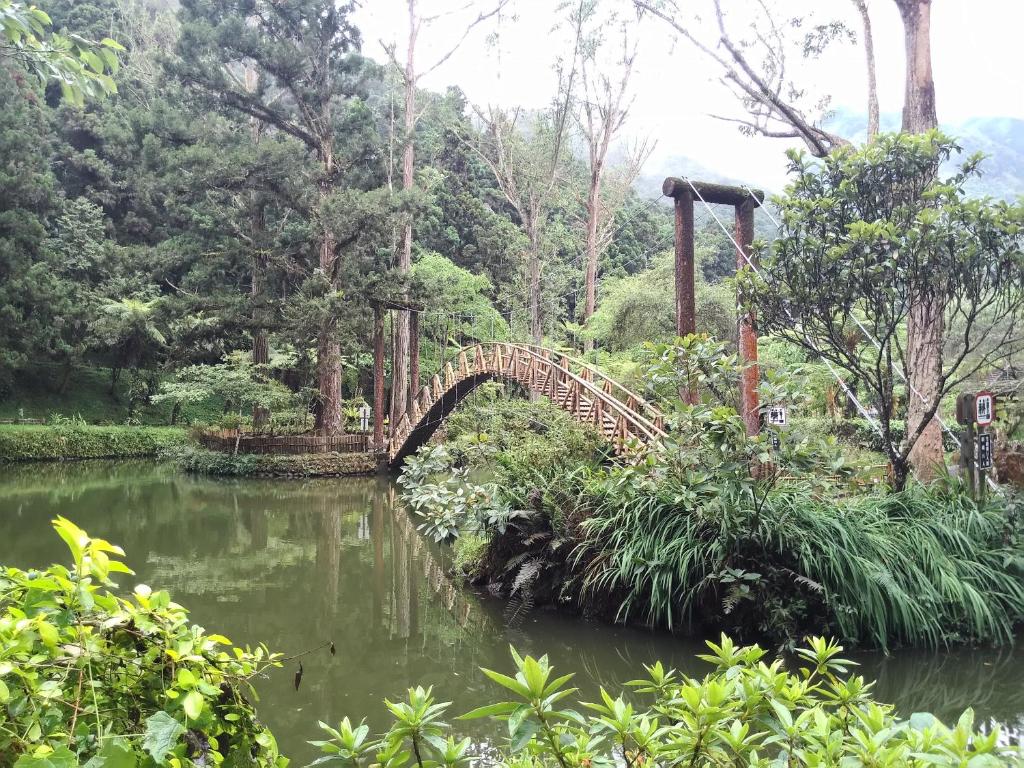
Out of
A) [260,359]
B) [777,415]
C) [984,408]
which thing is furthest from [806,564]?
[260,359]

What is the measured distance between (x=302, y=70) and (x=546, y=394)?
34.4ft

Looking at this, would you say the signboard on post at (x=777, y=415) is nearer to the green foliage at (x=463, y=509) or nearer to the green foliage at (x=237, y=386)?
the green foliage at (x=463, y=509)

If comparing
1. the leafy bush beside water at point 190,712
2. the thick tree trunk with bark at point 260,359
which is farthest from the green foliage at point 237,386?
the leafy bush beside water at point 190,712

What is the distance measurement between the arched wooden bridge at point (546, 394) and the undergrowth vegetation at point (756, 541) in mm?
1008

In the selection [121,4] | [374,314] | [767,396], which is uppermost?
[121,4]

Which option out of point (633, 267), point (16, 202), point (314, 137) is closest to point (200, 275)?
point (314, 137)

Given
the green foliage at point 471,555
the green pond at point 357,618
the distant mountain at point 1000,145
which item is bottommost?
the green pond at point 357,618

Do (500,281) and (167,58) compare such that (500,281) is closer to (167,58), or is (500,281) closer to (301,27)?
(301,27)

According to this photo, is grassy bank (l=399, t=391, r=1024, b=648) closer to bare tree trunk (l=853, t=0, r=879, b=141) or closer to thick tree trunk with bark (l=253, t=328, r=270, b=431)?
bare tree trunk (l=853, t=0, r=879, b=141)

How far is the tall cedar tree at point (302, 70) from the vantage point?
48.7 feet

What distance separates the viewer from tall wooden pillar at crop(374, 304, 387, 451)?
50.3ft

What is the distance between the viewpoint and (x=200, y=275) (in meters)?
17.0

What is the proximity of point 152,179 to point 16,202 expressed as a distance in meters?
3.73

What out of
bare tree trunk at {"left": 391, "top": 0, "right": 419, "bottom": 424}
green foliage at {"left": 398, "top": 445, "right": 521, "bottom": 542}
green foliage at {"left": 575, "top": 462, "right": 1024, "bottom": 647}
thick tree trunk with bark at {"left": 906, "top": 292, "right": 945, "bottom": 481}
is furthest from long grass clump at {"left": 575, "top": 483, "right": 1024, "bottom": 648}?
bare tree trunk at {"left": 391, "top": 0, "right": 419, "bottom": 424}
